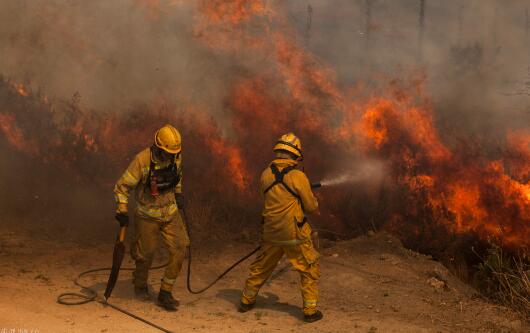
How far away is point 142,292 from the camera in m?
5.84

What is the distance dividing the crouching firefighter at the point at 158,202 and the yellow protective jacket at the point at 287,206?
1086 millimetres

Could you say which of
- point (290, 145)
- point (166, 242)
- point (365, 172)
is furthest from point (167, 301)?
point (365, 172)

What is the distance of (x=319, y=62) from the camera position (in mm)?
12016

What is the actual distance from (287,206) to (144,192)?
1.63 m

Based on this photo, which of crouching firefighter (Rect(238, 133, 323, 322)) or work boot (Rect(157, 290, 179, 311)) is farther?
work boot (Rect(157, 290, 179, 311))

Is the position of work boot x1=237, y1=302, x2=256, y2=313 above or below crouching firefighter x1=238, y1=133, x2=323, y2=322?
below

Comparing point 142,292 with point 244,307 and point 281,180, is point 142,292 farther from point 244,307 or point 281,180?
point 281,180

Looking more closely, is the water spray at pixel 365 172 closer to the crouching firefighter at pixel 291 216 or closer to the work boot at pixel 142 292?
the crouching firefighter at pixel 291 216

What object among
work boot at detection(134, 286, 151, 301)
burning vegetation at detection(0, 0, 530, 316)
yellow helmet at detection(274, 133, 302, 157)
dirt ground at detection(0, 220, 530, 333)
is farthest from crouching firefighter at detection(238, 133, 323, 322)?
burning vegetation at detection(0, 0, 530, 316)

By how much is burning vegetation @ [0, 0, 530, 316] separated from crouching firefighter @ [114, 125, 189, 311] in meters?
4.01

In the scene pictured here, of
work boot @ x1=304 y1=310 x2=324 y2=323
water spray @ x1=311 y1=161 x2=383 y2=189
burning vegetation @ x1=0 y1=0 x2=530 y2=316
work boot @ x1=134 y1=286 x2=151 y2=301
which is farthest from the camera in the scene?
water spray @ x1=311 y1=161 x2=383 y2=189

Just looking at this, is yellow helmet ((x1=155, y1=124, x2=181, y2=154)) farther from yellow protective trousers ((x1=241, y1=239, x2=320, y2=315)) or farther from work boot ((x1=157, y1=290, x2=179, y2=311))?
work boot ((x1=157, y1=290, x2=179, y2=311))

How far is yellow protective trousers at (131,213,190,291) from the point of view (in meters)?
5.46

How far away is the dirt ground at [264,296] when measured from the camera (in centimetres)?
505
